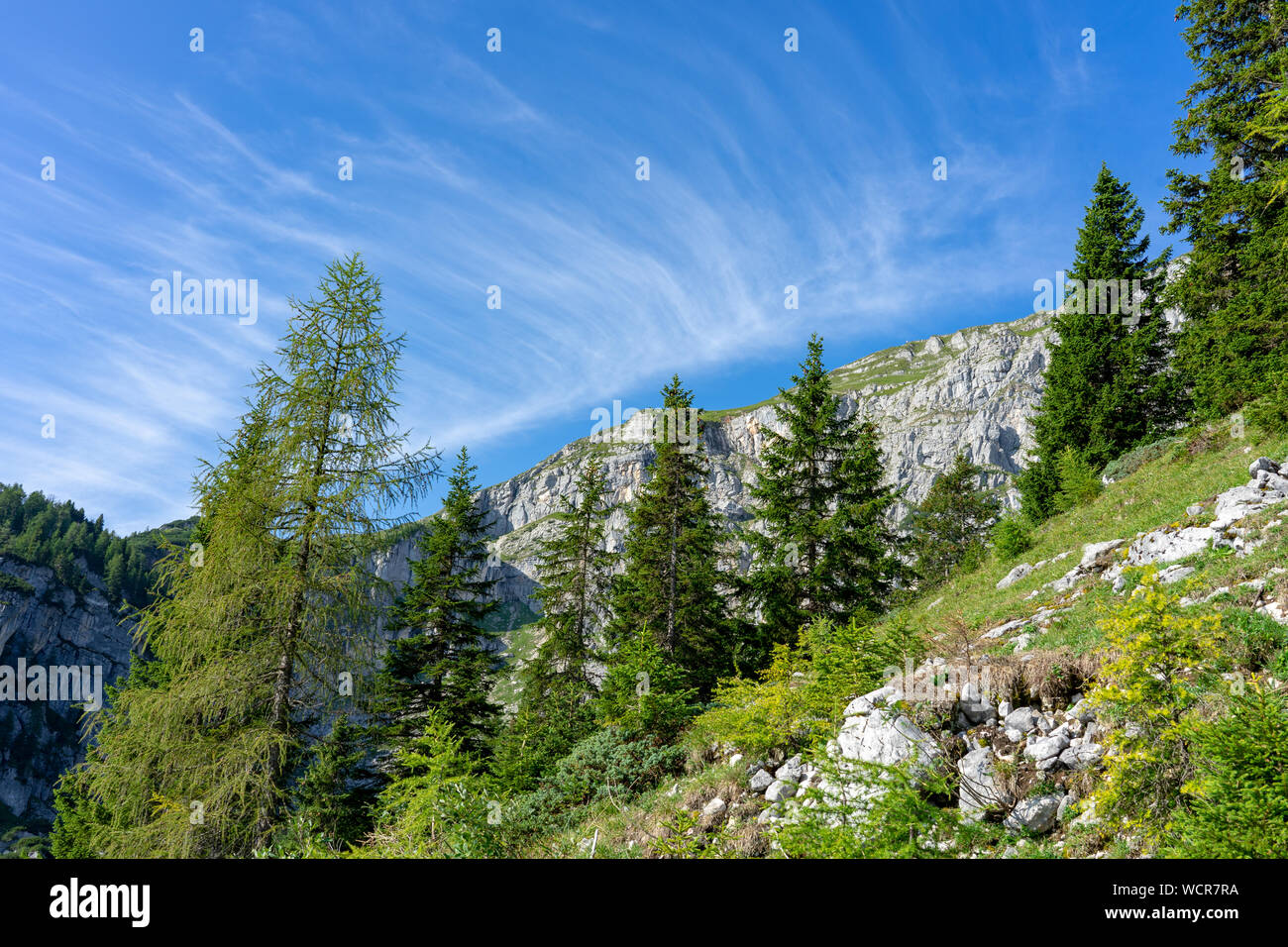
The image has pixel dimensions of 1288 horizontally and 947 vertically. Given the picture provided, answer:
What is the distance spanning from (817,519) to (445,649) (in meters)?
14.3

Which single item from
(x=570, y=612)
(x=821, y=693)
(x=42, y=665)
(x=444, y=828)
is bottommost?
(x=42, y=665)

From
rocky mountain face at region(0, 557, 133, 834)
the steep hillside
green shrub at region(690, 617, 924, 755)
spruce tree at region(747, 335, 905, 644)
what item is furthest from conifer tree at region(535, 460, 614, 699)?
rocky mountain face at region(0, 557, 133, 834)

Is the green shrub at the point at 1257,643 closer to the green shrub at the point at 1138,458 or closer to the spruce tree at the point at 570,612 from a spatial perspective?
the green shrub at the point at 1138,458

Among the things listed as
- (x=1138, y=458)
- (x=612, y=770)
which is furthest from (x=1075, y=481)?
(x=612, y=770)

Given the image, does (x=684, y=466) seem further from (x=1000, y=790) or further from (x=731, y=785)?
(x=1000, y=790)

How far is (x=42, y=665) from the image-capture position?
438 feet

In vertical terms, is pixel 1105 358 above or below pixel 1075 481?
above

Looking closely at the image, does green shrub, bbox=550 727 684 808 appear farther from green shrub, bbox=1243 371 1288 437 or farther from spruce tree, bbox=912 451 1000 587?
spruce tree, bbox=912 451 1000 587

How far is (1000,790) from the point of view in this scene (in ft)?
20.6

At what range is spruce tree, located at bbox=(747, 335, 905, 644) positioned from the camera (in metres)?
20.4

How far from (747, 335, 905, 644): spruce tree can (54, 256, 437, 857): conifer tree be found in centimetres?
1295

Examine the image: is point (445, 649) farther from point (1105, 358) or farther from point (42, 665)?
point (42, 665)

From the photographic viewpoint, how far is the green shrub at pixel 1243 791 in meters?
3.78
